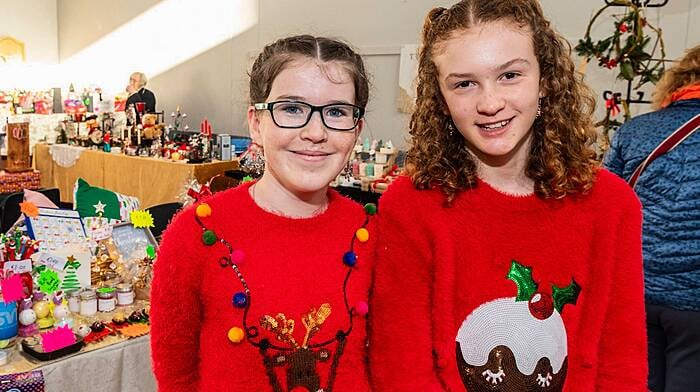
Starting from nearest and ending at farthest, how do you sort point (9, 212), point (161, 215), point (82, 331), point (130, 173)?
1. point (82, 331)
2. point (161, 215)
3. point (9, 212)
4. point (130, 173)

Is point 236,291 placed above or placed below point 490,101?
below

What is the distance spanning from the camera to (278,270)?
115 centimetres

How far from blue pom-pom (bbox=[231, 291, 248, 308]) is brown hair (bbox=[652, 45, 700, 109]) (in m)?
1.71

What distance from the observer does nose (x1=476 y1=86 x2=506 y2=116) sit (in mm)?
1090

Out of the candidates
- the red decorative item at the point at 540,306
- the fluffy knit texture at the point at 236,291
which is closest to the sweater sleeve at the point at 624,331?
the red decorative item at the point at 540,306

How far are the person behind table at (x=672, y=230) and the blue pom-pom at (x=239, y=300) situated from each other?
59.7 inches

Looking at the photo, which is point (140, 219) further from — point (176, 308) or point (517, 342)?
point (517, 342)

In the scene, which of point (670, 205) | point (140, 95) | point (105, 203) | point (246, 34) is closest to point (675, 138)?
point (670, 205)

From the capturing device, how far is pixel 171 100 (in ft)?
26.3

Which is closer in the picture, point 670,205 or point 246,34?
point 670,205

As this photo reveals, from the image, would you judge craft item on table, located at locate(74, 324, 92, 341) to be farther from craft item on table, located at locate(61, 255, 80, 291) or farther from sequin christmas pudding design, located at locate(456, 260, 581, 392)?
sequin christmas pudding design, located at locate(456, 260, 581, 392)

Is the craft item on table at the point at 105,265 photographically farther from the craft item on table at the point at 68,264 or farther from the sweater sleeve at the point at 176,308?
the sweater sleeve at the point at 176,308

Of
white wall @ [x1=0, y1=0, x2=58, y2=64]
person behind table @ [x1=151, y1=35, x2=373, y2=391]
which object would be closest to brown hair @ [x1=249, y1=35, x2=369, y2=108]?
person behind table @ [x1=151, y1=35, x2=373, y2=391]

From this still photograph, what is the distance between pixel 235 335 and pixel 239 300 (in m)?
0.06
